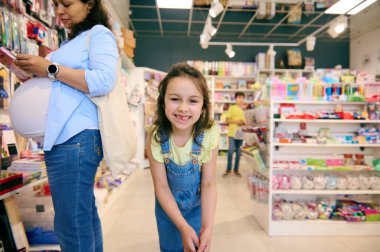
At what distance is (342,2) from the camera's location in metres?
4.70

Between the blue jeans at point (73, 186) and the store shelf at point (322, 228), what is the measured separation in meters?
1.97

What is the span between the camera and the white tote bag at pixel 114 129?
45.4 inches

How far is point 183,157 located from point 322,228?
2.07 meters

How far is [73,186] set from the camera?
1.08m

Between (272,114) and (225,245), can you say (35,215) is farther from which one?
(272,114)

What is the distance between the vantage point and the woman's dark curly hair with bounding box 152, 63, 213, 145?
1.14 meters

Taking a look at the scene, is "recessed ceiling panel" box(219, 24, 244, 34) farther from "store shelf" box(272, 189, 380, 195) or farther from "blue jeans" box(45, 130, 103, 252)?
"blue jeans" box(45, 130, 103, 252)

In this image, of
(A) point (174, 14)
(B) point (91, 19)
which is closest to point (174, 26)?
(A) point (174, 14)

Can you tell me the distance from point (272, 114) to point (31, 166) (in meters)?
2.00

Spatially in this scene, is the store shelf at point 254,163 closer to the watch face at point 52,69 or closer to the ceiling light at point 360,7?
the watch face at point 52,69

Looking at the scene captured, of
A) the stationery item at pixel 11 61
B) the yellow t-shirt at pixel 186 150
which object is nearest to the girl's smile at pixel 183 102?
the yellow t-shirt at pixel 186 150

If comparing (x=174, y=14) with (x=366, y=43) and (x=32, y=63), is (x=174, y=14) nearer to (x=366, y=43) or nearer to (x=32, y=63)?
(x=366, y=43)

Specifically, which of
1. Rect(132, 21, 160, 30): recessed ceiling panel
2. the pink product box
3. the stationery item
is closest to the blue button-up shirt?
the stationery item

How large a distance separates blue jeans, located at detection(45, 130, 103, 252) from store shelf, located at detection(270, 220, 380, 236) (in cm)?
197
